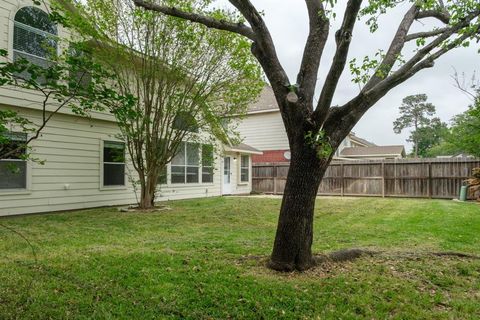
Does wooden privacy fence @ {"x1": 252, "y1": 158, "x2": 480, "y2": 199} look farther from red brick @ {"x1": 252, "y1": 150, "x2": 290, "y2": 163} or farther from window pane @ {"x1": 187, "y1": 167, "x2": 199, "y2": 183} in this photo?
window pane @ {"x1": 187, "y1": 167, "x2": 199, "y2": 183}

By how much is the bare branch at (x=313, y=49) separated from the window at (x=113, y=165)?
7659mm

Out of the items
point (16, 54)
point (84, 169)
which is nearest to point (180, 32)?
point (16, 54)

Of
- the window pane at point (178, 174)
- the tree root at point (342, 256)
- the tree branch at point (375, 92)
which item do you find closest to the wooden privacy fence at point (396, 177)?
the window pane at point (178, 174)

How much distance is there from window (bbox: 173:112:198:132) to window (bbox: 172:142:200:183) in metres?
2.93

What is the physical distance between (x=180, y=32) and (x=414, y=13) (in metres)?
6.07

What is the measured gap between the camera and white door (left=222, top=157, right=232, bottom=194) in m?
16.5

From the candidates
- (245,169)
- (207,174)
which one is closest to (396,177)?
(245,169)

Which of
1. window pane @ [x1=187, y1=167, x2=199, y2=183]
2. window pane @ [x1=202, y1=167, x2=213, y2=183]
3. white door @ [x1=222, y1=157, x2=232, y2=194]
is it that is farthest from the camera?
white door @ [x1=222, y1=157, x2=232, y2=194]

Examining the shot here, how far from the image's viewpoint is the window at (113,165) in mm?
10266

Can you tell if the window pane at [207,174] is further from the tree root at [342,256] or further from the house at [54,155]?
the tree root at [342,256]

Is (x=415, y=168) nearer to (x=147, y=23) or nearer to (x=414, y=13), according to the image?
(x=414, y=13)

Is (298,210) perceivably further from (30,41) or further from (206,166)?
(206,166)

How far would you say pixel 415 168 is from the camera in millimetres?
14648

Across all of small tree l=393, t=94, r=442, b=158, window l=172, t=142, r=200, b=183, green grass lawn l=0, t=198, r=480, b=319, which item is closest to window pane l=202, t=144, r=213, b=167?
window l=172, t=142, r=200, b=183
